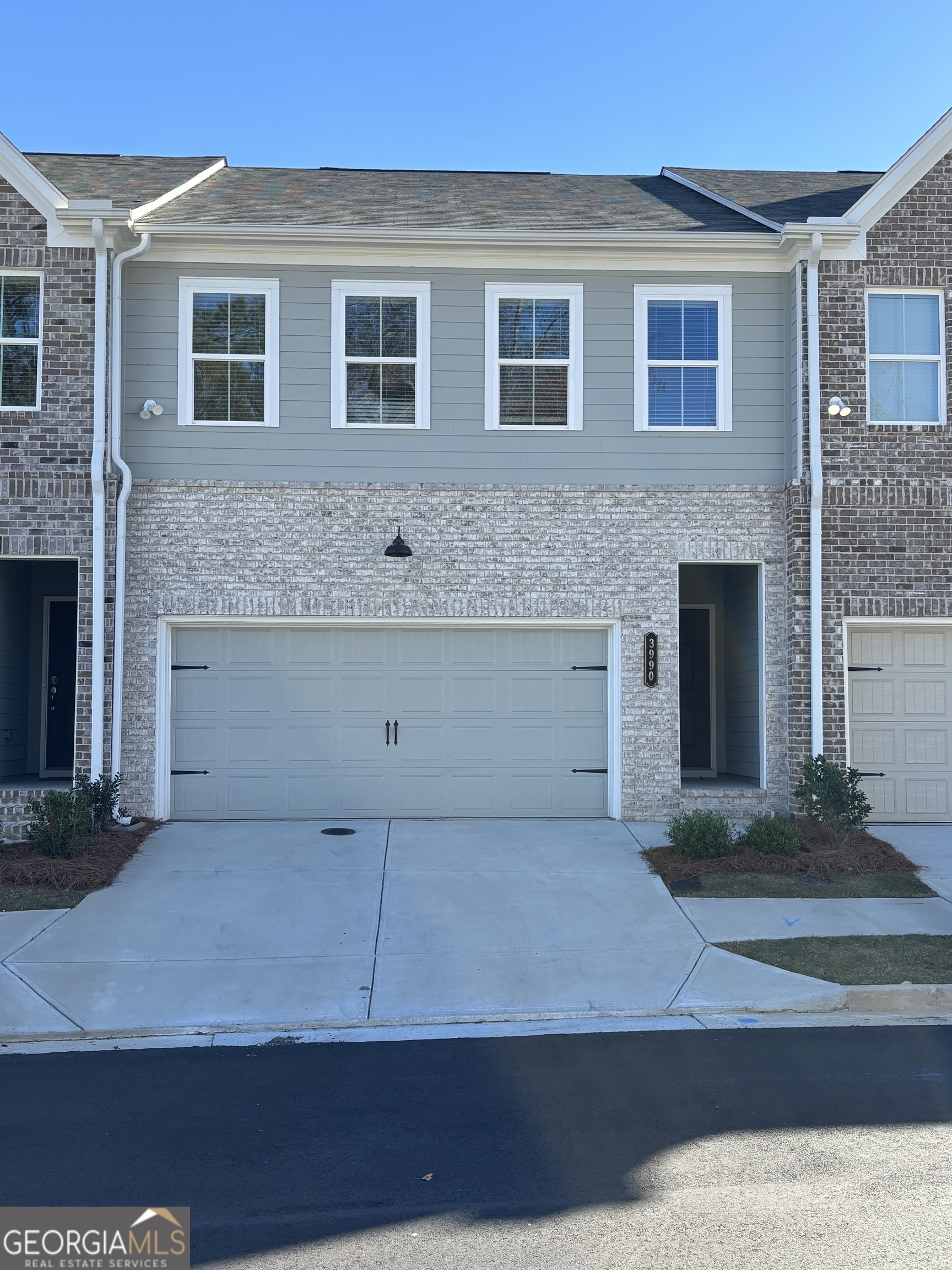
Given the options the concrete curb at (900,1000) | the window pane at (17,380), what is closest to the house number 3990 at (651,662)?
the concrete curb at (900,1000)

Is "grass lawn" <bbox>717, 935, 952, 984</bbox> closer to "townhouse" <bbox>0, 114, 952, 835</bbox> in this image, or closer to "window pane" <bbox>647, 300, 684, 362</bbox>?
"townhouse" <bbox>0, 114, 952, 835</bbox>

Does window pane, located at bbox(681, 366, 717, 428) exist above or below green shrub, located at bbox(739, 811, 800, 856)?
above

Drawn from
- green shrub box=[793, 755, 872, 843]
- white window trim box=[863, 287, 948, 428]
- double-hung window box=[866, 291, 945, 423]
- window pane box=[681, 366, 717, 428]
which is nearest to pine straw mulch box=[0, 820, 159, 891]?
green shrub box=[793, 755, 872, 843]

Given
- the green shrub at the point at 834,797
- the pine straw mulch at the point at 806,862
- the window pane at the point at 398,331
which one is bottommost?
the pine straw mulch at the point at 806,862

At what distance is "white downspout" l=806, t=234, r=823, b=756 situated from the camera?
A: 11734 mm

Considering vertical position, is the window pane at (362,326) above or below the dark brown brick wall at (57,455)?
above

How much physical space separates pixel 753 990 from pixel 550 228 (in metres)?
8.40

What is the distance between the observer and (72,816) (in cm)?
1041

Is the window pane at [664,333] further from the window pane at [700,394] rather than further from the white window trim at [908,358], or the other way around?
the white window trim at [908,358]

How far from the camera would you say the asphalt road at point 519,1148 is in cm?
417

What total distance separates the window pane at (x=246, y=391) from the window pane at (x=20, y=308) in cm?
204

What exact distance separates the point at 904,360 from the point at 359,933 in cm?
839

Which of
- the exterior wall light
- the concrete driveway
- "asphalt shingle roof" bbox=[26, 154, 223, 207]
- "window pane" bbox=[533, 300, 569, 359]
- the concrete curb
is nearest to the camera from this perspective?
the concrete curb

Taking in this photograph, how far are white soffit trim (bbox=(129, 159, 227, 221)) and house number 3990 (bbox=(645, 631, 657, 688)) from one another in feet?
22.9
